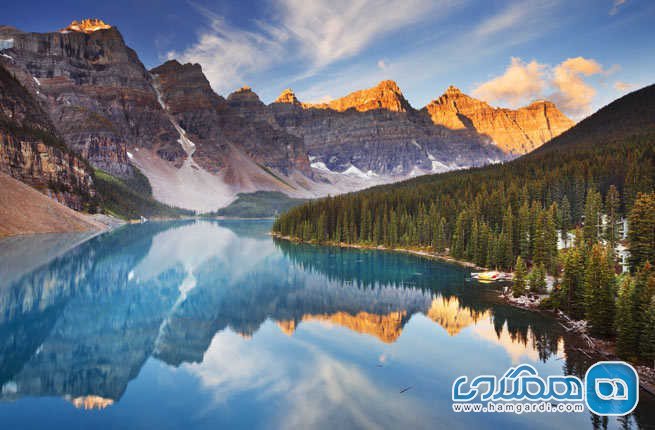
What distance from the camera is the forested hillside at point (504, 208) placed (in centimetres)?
6481

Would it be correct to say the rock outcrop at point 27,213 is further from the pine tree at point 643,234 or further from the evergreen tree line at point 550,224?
the pine tree at point 643,234

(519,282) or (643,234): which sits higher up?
(643,234)

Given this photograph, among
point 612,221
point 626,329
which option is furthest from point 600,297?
point 612,221

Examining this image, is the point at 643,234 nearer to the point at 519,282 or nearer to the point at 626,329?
the point at 519,282

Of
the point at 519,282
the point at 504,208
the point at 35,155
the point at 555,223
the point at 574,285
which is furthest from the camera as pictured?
the point at 35,155

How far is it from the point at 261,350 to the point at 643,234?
126 ft

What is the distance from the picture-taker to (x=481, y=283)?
5466 cm

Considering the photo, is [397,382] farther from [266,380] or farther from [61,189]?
[61,189]

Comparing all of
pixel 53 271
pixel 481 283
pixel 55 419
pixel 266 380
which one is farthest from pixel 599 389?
pixel 53 271

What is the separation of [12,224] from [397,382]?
108m

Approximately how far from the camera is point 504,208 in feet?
251

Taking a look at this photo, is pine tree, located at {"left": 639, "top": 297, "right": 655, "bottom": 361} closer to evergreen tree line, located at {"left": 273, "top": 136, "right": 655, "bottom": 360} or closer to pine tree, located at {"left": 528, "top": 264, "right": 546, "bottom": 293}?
evergreen tree line, located at {"left": 273, "top": 136, "right": 655, "bottom": 360}

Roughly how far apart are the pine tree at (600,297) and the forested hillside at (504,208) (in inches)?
870

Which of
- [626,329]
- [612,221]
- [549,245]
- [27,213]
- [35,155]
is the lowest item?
[626,329]
